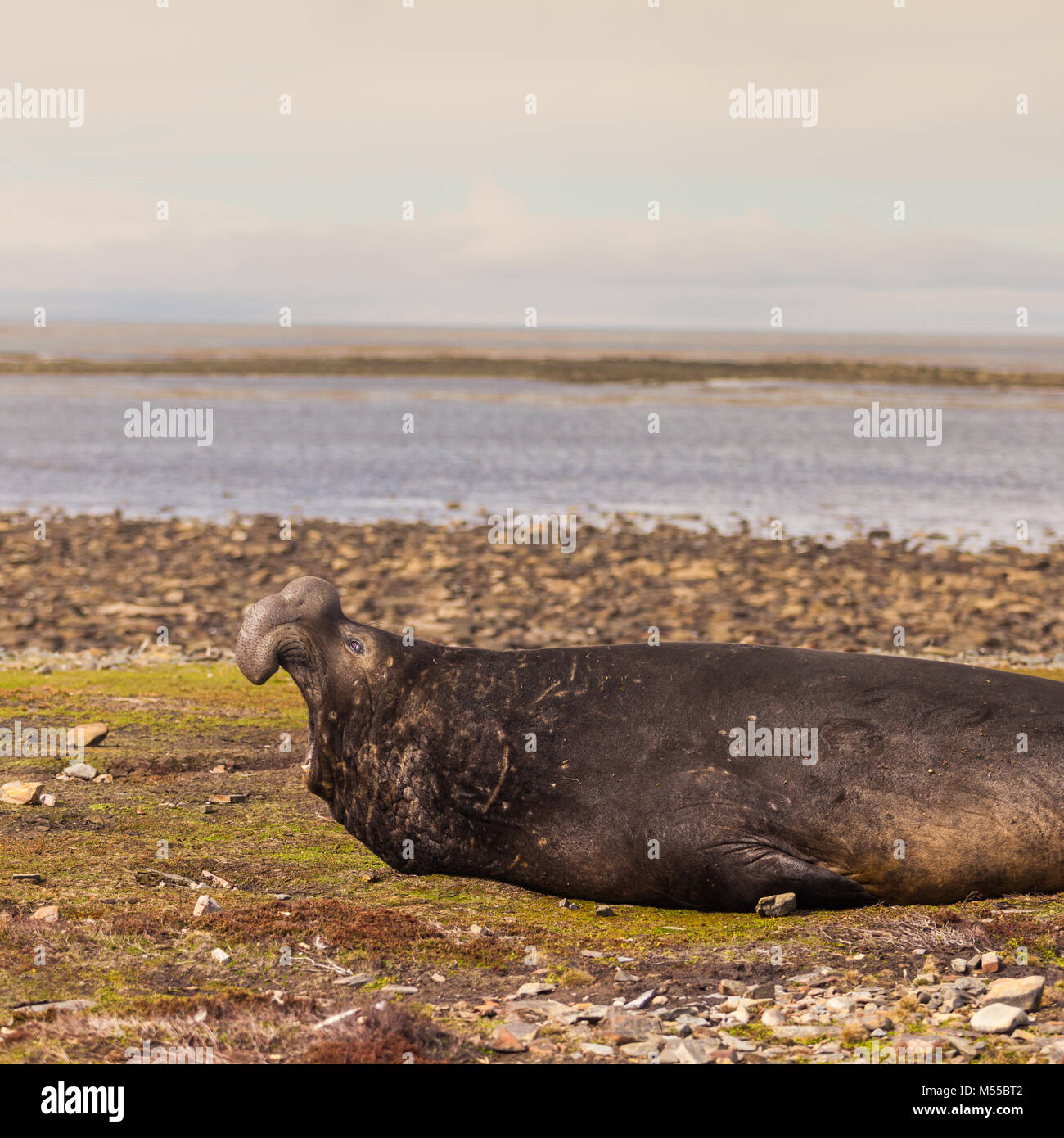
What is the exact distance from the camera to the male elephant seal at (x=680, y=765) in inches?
302

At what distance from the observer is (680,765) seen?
7969 millimetres

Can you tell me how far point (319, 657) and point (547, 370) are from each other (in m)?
94.2

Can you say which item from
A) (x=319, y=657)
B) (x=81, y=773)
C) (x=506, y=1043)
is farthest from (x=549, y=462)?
(x=506, y=1043)

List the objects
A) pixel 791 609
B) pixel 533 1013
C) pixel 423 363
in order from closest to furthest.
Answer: pixel 533 1013
pixel 791 609
pixel 423 363

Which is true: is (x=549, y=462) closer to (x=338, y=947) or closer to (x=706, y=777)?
(x=706, y=777)

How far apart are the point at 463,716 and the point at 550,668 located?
667mm

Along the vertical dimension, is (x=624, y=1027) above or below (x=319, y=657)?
below

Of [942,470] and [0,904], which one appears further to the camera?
[942,470]

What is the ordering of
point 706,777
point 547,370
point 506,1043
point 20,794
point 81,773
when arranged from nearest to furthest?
point 506,1043
point 706,777
point 20,794
point 81,773
point 547,370

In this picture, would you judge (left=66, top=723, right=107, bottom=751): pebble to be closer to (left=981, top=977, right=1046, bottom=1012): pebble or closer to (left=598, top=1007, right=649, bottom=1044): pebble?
(left=598, top=1007, right=649, bottom=1044): pebble

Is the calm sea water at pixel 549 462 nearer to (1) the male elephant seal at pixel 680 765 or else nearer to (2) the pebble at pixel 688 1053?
(1) the male elephant seal at pixel 680 765

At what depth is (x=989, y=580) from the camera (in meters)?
22.8
